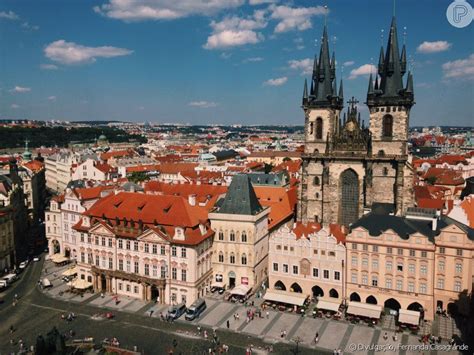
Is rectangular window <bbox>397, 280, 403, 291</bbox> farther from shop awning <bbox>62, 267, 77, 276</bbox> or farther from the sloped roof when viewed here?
shop awning <bbox>62, 267, 77, 276</bbox>

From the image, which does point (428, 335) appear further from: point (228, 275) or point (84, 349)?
point (84, 349)

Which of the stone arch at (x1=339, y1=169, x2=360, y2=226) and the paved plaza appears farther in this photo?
the stone arch at (x1=339, y1=169, x2=360, y2=226)

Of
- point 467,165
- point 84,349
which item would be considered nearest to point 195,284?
point 84,349

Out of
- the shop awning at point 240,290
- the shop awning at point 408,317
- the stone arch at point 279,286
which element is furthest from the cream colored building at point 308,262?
the shop awning at point 408,317

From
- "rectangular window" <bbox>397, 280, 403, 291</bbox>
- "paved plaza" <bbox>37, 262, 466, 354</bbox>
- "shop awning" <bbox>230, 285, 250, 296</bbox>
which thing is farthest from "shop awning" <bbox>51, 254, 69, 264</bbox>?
"rectangular window" <bbox>397, 280, 403, 291</bbox>

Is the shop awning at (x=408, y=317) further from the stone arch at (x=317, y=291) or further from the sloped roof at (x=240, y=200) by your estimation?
the sloped roof at (x=240, y=200)
